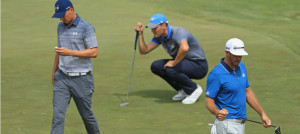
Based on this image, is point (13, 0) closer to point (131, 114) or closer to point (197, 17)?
point (197, 17)

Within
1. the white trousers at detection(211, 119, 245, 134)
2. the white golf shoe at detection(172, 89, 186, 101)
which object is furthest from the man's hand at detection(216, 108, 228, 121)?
the white golf shoe at detection(172, 89, 186, 101)

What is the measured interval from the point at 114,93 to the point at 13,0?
1302 centimetres

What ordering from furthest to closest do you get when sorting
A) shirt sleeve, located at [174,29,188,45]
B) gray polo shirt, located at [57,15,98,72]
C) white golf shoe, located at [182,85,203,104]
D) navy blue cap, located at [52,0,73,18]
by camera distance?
white golf shoe, located at [182,85,203,104] < shirt sleeve, located at [174,29,188,45] < gray polo shirt, located at [57,15,98,72] < navy blue cap, located at [52,0,73,18]

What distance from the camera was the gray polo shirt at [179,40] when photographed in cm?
1075

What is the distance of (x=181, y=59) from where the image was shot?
425 inches

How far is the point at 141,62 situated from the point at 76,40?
285 inches

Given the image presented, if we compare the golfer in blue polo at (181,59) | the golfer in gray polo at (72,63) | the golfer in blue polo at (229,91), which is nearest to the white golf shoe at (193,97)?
the golfer in blue polo at (181,59)

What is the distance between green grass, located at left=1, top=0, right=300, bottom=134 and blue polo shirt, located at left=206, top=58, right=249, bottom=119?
94.6 inches

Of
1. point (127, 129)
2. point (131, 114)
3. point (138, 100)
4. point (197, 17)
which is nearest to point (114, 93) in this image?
point (138, 100)

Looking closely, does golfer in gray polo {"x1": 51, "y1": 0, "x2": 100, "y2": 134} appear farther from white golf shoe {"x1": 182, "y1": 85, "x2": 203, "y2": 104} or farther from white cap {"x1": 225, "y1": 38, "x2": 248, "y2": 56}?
white golf shoe {"x1": 182, "y1": 85, "x2": 203, "y2": 104}

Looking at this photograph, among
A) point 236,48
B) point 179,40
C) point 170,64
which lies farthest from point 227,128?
point 170,64

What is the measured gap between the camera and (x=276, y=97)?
1146 cm

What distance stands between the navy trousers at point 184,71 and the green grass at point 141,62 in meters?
0.37

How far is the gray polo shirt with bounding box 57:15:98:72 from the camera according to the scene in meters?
8.05
